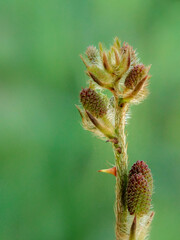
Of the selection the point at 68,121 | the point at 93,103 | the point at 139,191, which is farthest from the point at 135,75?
the point at 68,121

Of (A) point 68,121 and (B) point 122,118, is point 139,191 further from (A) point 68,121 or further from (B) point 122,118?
(A) point 68,121

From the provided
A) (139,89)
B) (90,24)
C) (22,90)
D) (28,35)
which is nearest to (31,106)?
(22,90)

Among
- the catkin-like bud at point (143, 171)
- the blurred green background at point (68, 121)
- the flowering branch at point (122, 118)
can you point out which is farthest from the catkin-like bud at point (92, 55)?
the blurred green background at point (68, 121)

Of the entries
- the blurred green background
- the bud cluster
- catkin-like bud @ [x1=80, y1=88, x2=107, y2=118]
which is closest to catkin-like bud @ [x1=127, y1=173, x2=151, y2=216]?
the bud cluster

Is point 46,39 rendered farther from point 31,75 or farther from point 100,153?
point 100,153

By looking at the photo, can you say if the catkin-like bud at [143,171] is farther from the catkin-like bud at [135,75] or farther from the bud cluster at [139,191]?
the catkin-like bud at [135,75]
